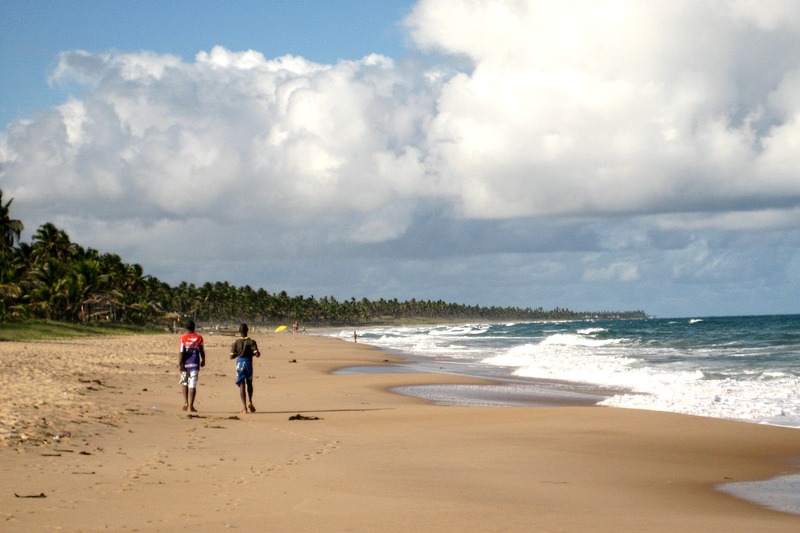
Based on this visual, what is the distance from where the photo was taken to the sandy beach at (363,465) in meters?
7.59

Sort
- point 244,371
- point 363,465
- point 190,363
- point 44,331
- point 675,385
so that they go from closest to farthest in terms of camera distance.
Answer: point 363,465 → point 190,363 → point 244,371 → point 675,385 → point 44,331

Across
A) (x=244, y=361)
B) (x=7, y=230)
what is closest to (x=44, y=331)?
(x=7, y=230)

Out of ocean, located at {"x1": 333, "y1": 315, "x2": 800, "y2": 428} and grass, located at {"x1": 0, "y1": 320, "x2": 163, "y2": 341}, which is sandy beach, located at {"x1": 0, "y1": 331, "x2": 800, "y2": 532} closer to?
ocean, located at {"x1": 333, "y1": 315, "x2": 800, "y2": 428}

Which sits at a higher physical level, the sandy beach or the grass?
the grass

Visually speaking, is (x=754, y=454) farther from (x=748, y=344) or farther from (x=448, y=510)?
(x=748, y=344)

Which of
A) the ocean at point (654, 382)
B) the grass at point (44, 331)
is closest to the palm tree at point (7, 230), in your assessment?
the grass at point (44, 331)

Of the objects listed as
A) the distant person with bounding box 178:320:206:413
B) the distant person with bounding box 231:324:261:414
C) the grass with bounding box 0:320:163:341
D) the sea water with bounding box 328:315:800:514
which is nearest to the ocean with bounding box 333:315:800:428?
the sea water with bounding box 328:315:800:514

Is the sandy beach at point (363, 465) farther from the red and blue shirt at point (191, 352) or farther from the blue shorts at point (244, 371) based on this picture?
the red and blue shirt at point (191, 352)

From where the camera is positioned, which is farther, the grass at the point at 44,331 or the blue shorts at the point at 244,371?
the grass at the point at 44,331

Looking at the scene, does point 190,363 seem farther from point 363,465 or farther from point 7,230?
point 7,230

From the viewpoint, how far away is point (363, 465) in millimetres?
10641

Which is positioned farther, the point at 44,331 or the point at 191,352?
the point at 44,331

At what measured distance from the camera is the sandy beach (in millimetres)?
7594

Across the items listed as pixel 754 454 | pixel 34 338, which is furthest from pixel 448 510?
pixel 34 338
